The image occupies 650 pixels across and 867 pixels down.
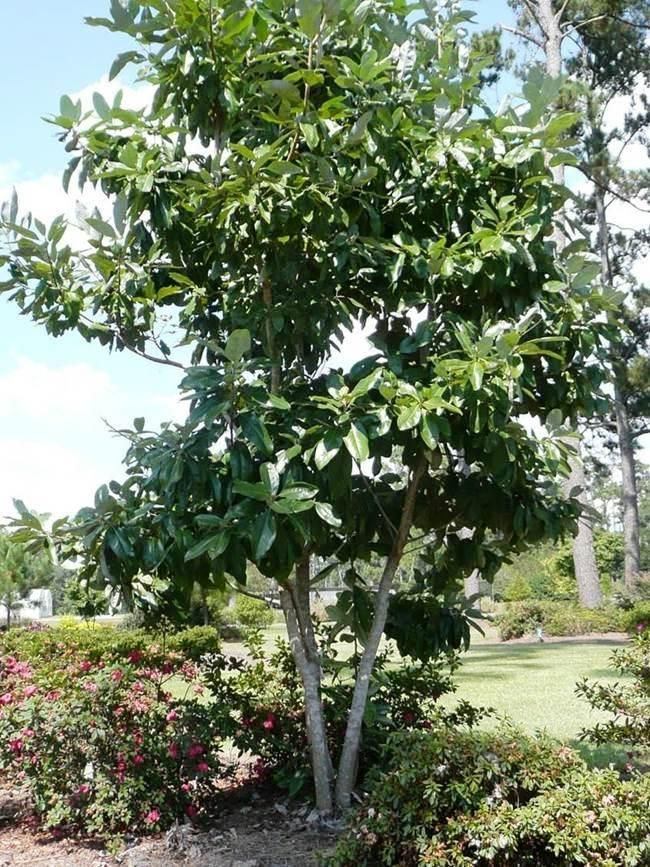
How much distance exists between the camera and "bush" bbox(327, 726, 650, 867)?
3014 mm

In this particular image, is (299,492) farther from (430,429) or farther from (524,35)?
(524,35)

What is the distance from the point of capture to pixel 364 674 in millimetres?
4066

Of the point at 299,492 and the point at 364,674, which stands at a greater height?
the point at 299,492

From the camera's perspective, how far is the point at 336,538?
4.35 metres

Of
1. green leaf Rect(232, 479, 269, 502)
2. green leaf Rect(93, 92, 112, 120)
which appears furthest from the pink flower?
green leaf Rect(93, 92, 112, 120)

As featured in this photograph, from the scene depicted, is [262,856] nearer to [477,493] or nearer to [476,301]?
[477,493]

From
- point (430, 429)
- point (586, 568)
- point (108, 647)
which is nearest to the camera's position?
point (430, 429)

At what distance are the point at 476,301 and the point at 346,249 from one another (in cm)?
69

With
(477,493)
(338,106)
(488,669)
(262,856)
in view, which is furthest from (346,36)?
(488,669)

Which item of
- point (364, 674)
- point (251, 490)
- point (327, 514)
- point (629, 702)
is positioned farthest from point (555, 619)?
point (251, 490)

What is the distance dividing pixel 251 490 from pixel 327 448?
0.32 m

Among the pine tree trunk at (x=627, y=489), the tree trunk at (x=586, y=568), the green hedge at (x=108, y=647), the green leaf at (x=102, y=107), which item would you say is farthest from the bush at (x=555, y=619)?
the green leaf at (x=102, y=107)

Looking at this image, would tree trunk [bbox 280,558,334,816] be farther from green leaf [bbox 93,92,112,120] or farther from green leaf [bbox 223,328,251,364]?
green leaf [bbox 93,92,112,120]

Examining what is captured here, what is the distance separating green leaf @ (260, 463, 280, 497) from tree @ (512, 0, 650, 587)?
13296 mm
